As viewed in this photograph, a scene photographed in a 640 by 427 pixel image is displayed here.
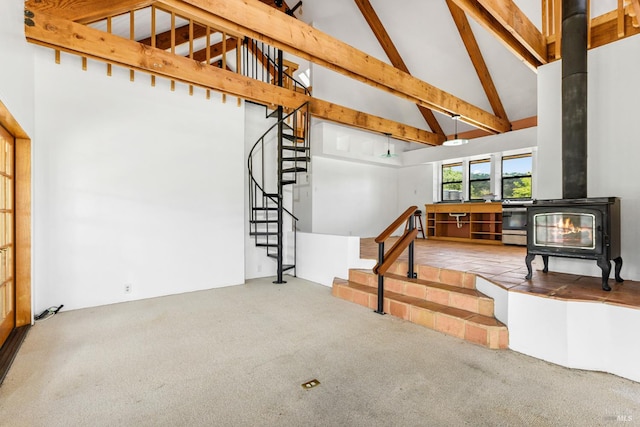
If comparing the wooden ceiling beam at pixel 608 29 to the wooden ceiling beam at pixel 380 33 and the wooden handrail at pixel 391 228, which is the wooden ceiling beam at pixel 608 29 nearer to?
the wooden handrail at pixel 391 228

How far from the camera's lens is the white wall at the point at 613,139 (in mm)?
3199

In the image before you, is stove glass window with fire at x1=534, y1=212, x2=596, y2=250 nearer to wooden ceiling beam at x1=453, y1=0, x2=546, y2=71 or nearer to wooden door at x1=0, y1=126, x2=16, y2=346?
wooden ceiling beam at x1=453, y1=0, x2=546, y2=71

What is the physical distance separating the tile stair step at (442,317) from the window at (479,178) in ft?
18.8

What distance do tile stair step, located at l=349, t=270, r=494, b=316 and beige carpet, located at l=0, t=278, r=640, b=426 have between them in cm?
46

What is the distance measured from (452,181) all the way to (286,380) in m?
8.18

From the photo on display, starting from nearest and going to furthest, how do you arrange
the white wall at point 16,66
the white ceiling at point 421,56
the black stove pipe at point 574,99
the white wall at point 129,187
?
the white wall at point 16,66
the black stove pipe at point 574,99
the white wall at point 129,187
the white ceiling at point 421,56

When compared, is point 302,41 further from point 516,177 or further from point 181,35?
point 516,177

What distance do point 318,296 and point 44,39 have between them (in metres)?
4.36

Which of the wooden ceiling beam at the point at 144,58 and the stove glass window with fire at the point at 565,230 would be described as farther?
the wooden ceiling beam at the point at 144,58

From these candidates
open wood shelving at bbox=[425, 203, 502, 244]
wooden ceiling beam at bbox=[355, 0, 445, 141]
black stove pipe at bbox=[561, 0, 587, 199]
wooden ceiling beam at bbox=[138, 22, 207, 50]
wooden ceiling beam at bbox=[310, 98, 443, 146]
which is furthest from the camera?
open wood shelving at bbox=[425, 203, 502, 244]

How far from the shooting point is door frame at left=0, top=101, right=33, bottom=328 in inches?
131

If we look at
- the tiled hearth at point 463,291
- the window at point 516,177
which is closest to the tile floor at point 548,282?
the tiled hearth at point 463,291

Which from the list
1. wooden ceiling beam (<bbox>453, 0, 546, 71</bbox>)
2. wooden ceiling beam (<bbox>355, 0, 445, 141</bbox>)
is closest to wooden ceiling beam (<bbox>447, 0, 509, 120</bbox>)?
wooden ceiling beam (<bbox>355, 0, 445, 141</bbox>)

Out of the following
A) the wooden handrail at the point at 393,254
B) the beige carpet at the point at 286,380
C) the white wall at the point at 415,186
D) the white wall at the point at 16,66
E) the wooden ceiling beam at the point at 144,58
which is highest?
the wooden ceiling beam at the point at 144,58
